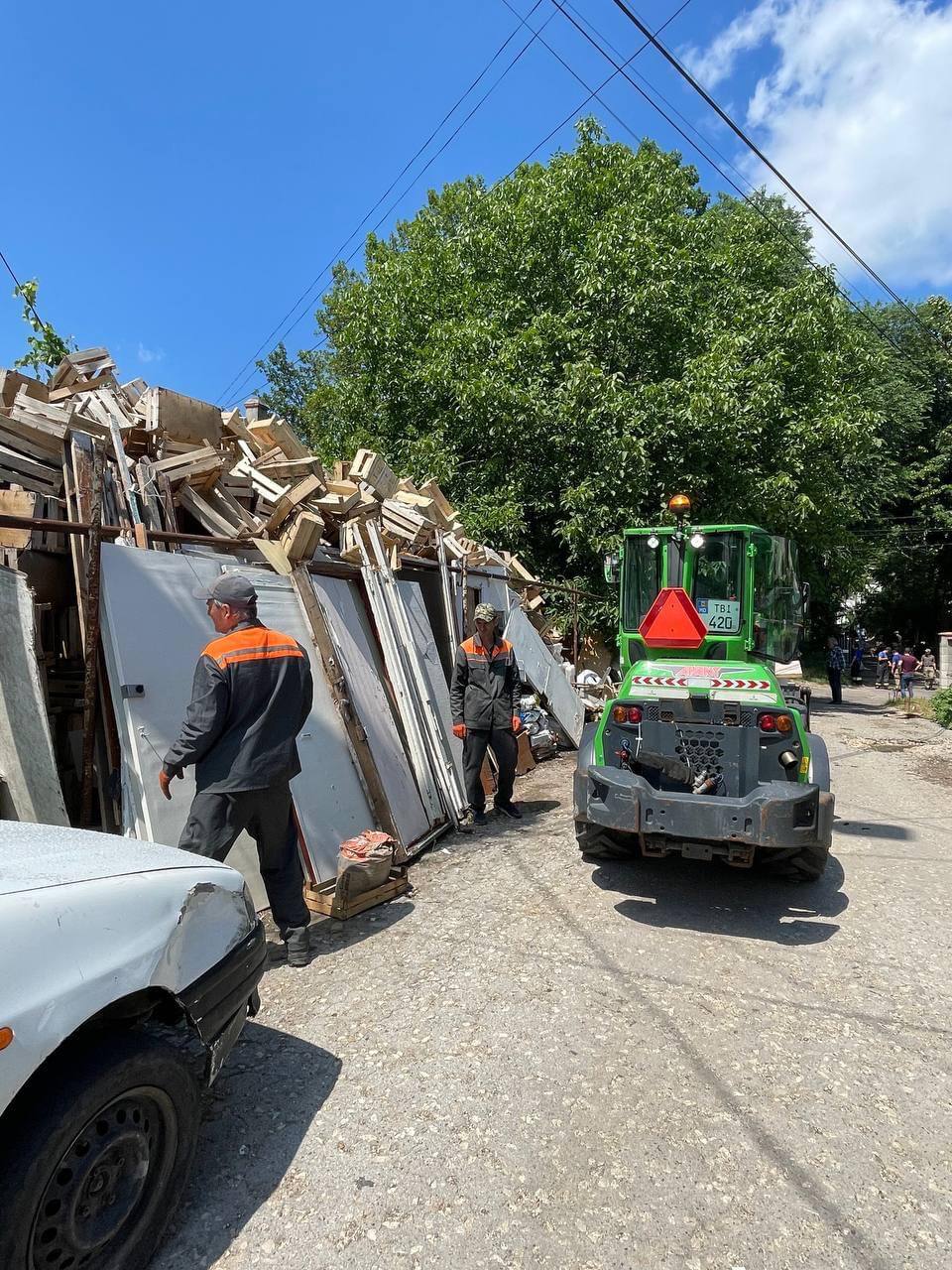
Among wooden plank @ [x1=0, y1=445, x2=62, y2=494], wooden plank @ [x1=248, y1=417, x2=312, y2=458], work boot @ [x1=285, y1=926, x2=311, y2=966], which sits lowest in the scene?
work boot @ [x1=285, y1=926, x2=311, y2=966]

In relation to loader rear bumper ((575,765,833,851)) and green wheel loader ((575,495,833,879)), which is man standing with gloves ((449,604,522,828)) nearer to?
green wheel loader ((575,495,833,879))

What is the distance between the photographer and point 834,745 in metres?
11.4

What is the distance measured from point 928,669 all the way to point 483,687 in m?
25.2

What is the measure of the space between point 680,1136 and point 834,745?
9.92 metres

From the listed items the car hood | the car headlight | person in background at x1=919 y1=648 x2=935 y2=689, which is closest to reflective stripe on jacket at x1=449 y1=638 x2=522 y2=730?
the car headlight

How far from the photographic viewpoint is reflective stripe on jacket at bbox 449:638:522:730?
6.29 metres

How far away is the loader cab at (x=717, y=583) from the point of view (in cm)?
530

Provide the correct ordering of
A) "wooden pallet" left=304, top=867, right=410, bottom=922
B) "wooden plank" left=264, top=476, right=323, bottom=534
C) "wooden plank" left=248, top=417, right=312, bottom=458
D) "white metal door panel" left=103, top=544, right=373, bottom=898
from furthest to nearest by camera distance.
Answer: "wooden plank" left=248, top=417, right=312, bottom=458, "wooden plank" left=264, top=476, right=323, bottom=534, "wooden pallet" left=304, top=867, right=410, bottom=922, "white metal door panel" left=103, top=544, right=373, bottom=898

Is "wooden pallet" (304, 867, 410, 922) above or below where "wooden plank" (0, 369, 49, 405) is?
below

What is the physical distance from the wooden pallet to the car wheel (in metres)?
2.19

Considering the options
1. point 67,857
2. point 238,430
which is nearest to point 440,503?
point 238,430

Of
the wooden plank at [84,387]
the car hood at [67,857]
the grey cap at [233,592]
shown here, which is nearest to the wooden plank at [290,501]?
the wooden plank at [84,387]

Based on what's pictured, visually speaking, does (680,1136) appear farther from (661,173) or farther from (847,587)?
(847,587)

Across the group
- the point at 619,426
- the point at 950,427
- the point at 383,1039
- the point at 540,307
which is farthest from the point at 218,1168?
the point at 950,427
